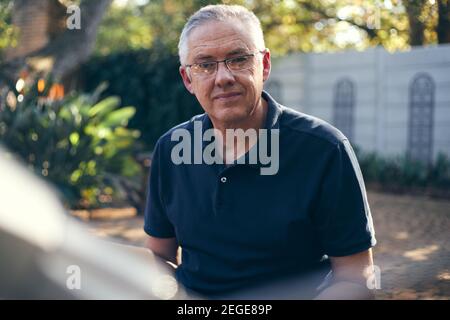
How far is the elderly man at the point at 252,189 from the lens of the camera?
179 centimetres

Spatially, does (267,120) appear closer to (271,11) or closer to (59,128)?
(59,128)

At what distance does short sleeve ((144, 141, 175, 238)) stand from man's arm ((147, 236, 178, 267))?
2 centimetres

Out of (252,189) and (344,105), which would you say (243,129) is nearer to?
(252,189)

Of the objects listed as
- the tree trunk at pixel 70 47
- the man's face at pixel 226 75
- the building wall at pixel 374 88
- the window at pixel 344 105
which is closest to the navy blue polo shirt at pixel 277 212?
the man's face at pixel 226 75

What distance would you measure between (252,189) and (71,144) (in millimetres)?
5285

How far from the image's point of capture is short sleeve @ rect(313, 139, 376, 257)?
5.82 ft

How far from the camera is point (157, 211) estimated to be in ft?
7.21

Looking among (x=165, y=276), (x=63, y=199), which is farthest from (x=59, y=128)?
(x=165, y=276)

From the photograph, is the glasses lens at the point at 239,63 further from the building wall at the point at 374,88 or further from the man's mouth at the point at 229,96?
the building wall at the point at 374,88

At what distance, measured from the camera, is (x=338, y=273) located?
5.91 feet

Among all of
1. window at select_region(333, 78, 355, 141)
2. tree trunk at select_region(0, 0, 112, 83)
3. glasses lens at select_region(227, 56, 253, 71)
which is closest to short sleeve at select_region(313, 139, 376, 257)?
glasses lens at select_region(227, 56, 253, 71)

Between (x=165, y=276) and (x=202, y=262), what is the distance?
0.71 ft

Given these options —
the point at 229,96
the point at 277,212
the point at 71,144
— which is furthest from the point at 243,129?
the point at 71,144

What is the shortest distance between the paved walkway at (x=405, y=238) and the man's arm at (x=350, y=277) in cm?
69
